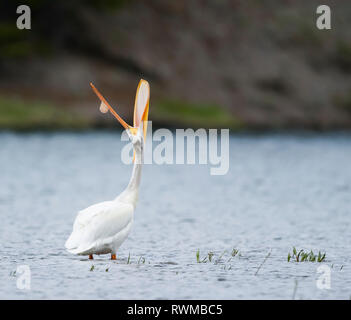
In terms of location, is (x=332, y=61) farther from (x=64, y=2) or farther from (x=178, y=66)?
(x=64, y=2)

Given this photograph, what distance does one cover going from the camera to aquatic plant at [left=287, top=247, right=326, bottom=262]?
12.5m

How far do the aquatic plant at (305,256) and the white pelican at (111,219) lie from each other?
8.39 feet

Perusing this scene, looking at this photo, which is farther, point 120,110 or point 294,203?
point 120,110

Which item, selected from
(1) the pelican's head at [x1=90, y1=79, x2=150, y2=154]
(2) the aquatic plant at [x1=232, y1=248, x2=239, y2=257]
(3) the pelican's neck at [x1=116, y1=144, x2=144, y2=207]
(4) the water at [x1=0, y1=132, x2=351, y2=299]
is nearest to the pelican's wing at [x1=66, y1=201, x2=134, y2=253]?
(3) the pelican's neck at [x1=116, y1=144, x2=144, y2=207]

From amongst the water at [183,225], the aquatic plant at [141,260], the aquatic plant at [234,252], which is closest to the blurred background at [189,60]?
the water at [183,225]

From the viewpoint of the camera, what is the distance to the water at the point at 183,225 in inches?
425

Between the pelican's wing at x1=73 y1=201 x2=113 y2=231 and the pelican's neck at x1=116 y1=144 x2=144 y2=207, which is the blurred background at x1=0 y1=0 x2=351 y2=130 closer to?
the pelican's neck at x1=116 y1=144 x2=144 y2=207

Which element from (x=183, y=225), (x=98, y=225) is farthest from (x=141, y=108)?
(x=183, y=225)

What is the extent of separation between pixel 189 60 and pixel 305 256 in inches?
1581

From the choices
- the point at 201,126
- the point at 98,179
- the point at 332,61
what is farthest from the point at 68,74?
the point at 98,179

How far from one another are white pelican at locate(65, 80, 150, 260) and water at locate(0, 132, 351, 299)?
317 millimetres

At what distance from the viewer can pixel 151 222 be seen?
1684 cm

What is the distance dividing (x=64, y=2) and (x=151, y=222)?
126 ft

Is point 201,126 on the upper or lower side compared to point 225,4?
lower
